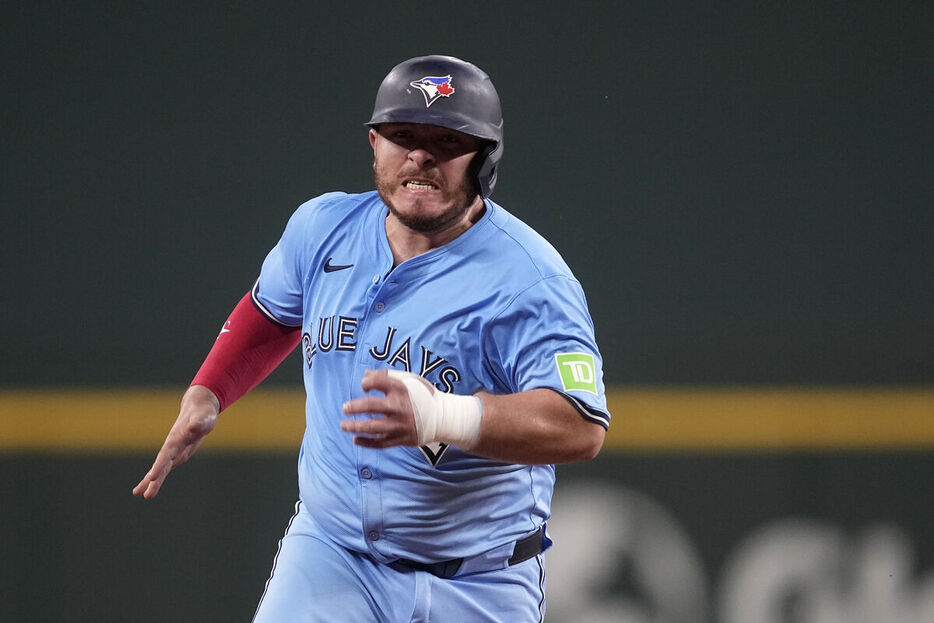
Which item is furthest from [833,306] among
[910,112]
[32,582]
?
[32,582]

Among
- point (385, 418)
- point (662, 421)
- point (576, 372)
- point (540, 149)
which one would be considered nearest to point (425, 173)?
point (576, 372)

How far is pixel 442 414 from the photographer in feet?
7.10

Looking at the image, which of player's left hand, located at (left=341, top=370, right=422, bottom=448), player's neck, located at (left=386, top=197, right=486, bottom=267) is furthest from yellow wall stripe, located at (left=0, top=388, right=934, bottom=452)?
player's left hand, located at (left=341, top=370, right=422, bottom=448)

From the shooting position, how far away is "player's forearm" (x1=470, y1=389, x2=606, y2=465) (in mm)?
2244

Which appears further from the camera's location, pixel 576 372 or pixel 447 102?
pixel 447 102

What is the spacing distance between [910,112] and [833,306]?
921 millimetres

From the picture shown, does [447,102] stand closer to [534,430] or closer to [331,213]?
[331,213]

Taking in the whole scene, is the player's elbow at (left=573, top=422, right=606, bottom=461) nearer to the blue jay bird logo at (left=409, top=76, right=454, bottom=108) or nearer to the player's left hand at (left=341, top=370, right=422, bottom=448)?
the player's left hand at (left=341, top=370, right=422, bottom=448)

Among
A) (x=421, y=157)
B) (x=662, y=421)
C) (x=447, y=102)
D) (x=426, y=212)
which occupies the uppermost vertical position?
(x=447, y=102)

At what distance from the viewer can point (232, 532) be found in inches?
187

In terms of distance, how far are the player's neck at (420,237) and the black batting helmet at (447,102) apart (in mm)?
64

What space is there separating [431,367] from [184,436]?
64cm

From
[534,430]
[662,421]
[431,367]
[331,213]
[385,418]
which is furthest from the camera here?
[662,421]

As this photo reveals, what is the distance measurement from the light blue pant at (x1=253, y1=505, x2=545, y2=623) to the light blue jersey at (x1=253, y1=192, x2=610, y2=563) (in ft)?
0.15
